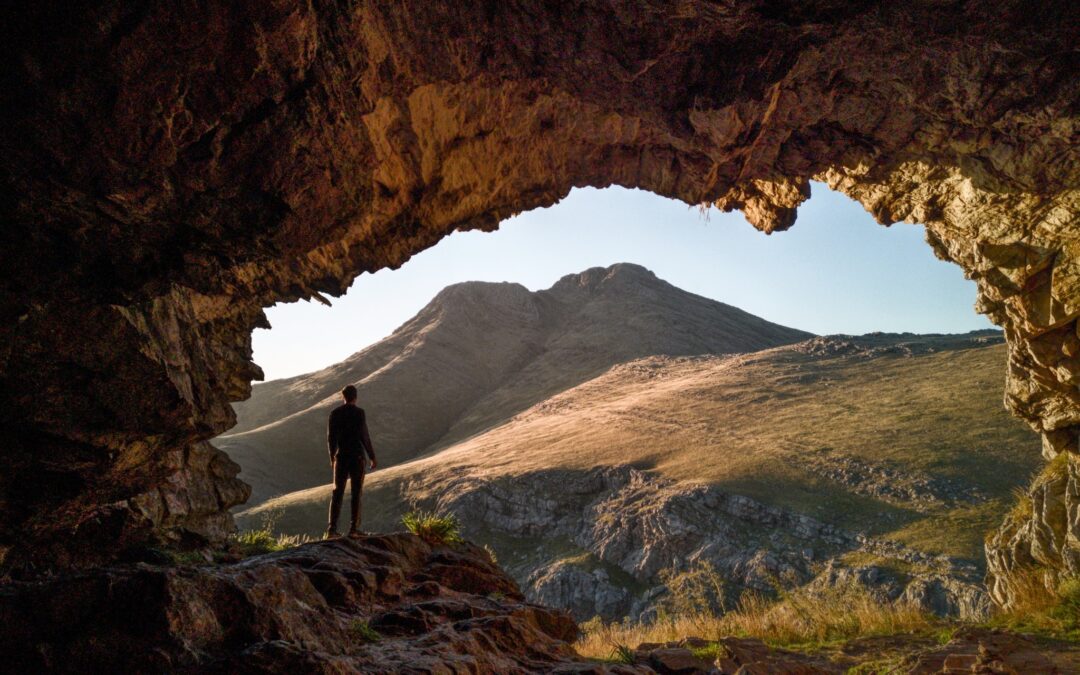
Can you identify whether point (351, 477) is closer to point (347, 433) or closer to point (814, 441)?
point (347, 433)

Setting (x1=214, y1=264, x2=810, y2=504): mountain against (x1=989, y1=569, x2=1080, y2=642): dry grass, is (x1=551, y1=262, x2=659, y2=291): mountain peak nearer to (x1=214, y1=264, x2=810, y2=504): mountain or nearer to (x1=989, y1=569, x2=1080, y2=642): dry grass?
(x1=214, y1=264, x2=810, y2=504): mountain

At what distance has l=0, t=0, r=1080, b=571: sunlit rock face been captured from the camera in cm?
536

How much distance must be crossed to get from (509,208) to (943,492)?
19.4 m

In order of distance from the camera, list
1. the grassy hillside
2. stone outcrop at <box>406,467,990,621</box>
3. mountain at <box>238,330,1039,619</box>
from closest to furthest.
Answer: stone outcrop at <box>406,467,990,621</box>
mountain at <box>238,330,1039,619</box>
the grassy hillside

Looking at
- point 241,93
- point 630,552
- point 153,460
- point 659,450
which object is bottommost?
point 630,552

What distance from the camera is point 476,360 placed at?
75.8m

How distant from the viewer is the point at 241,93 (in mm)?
6156

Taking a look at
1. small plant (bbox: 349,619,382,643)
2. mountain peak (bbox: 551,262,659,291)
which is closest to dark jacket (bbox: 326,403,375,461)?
small plant (bbox: 349,619,382,643)

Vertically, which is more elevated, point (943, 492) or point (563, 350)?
point (563, 350)

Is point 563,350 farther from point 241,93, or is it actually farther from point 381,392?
point 241,93

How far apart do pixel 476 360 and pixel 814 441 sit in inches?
2111

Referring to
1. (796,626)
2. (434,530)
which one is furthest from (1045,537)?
(434,530)

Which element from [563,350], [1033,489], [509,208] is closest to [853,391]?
[1033,489]

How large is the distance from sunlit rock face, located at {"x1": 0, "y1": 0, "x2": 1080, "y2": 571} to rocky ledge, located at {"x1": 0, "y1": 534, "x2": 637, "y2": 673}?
7.95 feet
